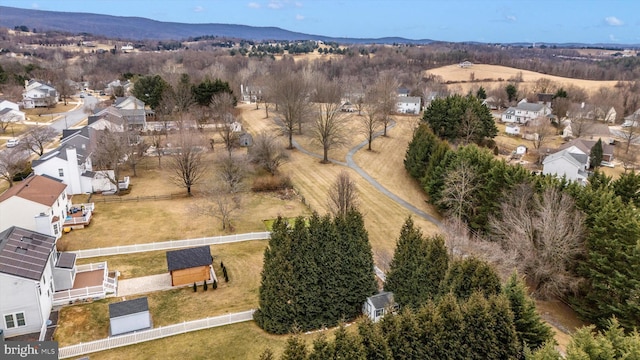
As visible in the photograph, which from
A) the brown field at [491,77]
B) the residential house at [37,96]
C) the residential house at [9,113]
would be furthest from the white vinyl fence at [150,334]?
the brown field at [491,77]

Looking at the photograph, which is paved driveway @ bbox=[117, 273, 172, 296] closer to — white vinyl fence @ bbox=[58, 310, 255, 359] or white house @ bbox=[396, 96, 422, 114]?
white vinyl fence @ bbox=[58, 310, 255, 359]

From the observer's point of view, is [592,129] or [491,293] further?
[592,129]

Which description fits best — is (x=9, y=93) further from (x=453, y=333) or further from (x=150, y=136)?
(x=453, y=333)

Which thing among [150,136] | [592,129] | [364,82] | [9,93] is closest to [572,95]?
[592,129]

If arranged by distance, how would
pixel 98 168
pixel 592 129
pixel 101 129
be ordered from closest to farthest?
1. pixel 98 168
2. pixel 101 129
3. pixel 592 129

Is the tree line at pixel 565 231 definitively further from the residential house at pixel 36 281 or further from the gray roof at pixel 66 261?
the gray roof at pixel 66 261

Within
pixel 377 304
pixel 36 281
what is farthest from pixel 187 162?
pixel 377 304

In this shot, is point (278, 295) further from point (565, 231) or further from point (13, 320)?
point (565, 231)
